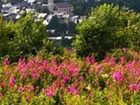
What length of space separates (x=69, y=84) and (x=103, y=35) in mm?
20950

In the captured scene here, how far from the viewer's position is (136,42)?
3350 cm

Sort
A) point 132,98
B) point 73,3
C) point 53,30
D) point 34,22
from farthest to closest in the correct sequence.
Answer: point 73,3 < point 53,30 < point 34,22 < point 132,98

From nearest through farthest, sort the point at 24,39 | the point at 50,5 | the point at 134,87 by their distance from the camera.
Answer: the point at 134,87 → the point at 24,39 → the point at 50,5

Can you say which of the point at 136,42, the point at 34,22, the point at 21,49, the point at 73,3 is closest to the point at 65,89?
the point at 21,49

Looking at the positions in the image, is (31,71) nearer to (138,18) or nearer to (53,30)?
(138,18)

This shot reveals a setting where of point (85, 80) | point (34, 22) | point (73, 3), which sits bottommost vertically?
point (73, 3)

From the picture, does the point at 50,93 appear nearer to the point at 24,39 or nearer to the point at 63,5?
the point at 24,39

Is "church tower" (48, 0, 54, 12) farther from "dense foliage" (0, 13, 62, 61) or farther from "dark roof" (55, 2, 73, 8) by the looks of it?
"dense foliage" (0, 13, 62, 61)

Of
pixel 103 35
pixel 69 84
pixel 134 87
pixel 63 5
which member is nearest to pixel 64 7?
pixel 63 5

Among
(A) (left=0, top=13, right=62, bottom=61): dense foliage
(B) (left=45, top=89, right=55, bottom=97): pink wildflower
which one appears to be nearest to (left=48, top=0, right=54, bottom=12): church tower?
(A) (left=0, top=13, right=62, bottom=61): dense foliage

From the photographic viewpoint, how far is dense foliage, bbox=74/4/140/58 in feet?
103

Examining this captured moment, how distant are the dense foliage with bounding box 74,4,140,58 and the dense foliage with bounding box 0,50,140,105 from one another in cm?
1742

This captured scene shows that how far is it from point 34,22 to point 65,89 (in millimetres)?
21223

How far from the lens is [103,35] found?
105 ft
